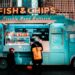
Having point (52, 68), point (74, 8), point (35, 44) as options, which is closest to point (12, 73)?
point (35, 44)

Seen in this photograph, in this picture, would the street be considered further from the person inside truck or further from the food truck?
the person inside truck

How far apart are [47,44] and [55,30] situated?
0.86 metres

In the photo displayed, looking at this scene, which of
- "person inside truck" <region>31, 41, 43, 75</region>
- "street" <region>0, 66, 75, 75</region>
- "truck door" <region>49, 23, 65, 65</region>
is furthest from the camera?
"truck door" <region>49, 23, 65, 65</region>

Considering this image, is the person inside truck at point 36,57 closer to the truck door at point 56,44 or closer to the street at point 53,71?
the street at point 53,71

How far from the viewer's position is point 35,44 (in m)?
21.7

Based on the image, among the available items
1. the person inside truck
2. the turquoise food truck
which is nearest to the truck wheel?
the turquoise food truck

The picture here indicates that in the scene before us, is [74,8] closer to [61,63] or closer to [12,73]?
[61,63]

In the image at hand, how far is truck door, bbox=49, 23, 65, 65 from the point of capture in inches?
865

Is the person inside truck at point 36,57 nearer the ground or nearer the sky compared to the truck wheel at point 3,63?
nearer the sky

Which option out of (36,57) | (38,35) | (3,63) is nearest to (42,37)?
(38,35)

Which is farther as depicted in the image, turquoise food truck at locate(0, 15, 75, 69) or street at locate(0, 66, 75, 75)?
turquoise food truck at locate(0, 15, 75, 69)

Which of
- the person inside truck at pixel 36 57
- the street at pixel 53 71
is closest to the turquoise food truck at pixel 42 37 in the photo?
the street at pixel 53 71

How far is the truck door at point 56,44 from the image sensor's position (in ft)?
72.1

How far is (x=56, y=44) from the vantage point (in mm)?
22094
